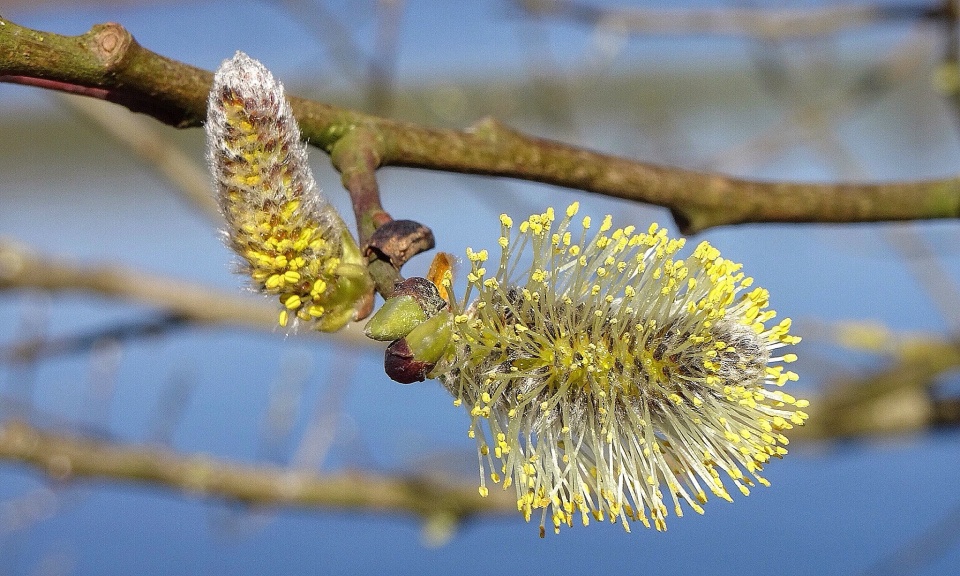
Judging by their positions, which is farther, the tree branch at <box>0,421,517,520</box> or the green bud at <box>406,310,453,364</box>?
the tree branch at <box>0,421,517,520</box>

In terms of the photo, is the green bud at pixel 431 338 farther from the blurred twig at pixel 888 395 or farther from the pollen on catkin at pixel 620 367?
the blurred twig at pixel 888 395

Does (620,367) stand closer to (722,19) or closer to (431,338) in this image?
(431,338)

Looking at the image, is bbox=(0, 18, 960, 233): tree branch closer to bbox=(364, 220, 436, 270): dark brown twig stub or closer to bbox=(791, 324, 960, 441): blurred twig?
bbox=(364, 220, 436, 270): dark brown twig stub

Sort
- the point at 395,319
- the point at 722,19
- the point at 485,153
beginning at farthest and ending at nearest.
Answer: the point at 722,19 → the point at 485,153 → the point at 395,319

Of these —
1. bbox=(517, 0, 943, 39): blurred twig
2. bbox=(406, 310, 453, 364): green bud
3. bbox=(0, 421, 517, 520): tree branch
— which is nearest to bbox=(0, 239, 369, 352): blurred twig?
bbox=(0, 421, 517, 520): tree branch

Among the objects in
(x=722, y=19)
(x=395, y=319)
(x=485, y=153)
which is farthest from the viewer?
(x=722, y=19)

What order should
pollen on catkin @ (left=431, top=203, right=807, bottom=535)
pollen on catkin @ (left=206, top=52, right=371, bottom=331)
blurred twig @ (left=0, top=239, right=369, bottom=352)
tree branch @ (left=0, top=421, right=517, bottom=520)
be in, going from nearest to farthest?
1. pollen on catkin @ (left=206, top=52, right=371, bottom=331)
2. pollen on catkin @ (left=431, top=203, right=807, bottom=535)
3. tree branch @ (left=0, top=421, right=517, bottom=520)
4. blurred twig @ (left=0, top=239, right=369, bottom=352)

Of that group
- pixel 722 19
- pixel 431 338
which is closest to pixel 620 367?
pixel 431 338
